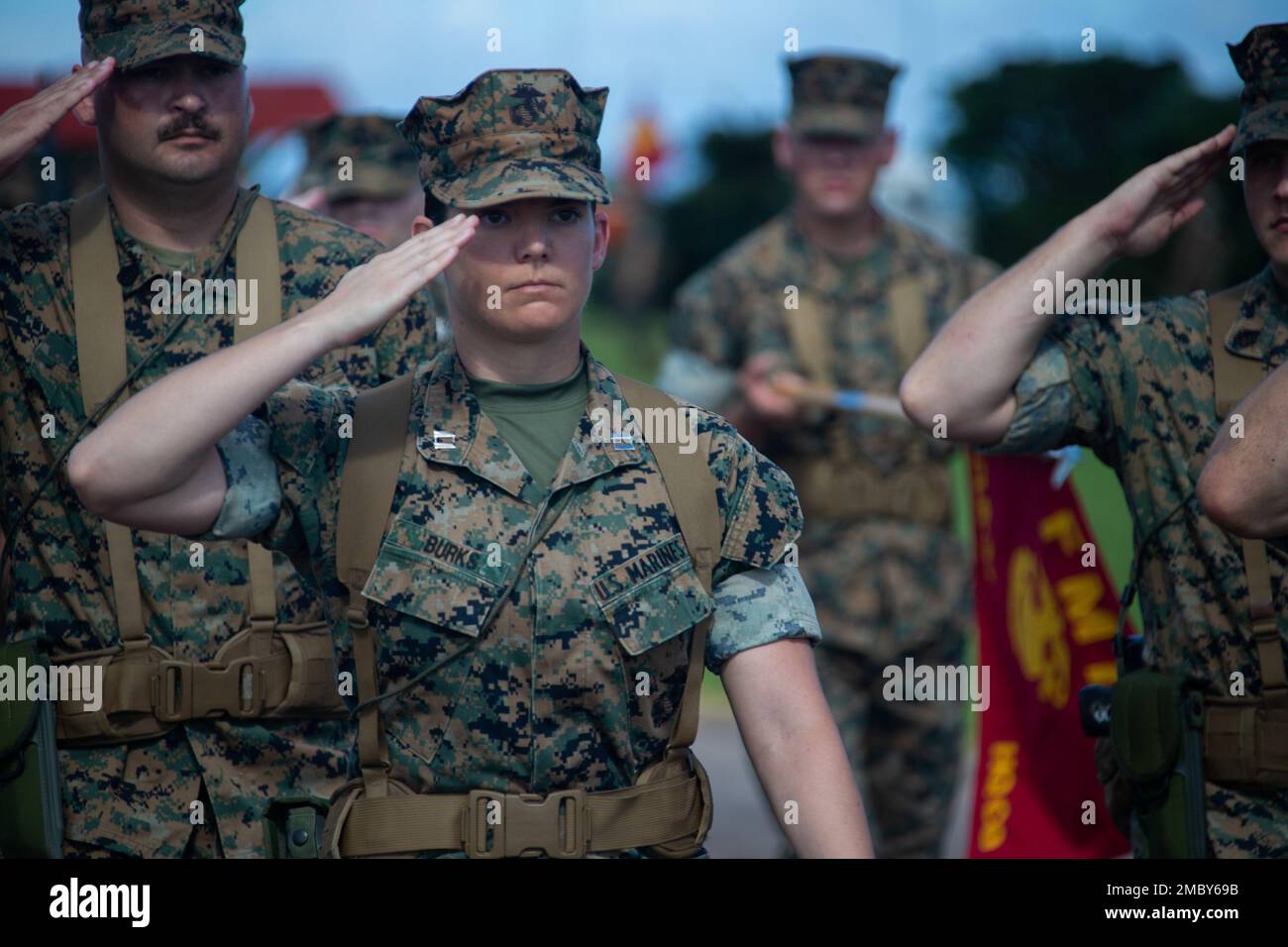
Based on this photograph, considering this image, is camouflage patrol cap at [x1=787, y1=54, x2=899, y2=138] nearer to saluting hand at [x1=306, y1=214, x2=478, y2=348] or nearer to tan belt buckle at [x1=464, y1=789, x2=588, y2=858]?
saluting hand at [x1=306, y1=214, x2=478, y2=348]

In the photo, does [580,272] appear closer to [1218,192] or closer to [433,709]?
[433,709]

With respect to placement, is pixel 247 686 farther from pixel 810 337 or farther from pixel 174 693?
pixel 810 337

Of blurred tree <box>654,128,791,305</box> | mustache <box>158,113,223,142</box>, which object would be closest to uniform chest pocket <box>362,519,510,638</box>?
mustache <box>158,113,223,142</box>

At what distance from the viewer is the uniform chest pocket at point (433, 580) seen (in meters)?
3.27

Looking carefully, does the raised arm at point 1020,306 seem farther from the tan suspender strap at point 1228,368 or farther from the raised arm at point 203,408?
the raised arm at point 203,408

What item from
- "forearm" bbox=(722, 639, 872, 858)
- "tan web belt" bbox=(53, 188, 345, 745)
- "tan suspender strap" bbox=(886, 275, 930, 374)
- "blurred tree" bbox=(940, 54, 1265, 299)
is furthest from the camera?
"blurred tree" bbox=(940, 54, 1265, 299)

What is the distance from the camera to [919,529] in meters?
6.91

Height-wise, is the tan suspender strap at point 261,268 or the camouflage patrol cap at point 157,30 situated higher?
the camouflage patrol cap at point 157,30

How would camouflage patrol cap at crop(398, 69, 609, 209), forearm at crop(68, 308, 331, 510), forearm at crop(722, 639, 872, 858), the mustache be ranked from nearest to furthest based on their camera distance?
forearm at crop(68, 308, 331, 510), forearm at crop(722, 639, 872, 858), camouflage patrol cap at crop(398, 69, 609, 209), the mustache

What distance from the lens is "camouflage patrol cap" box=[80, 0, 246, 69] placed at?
4234 mm

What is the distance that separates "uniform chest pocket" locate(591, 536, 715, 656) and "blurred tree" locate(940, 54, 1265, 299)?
583 inches

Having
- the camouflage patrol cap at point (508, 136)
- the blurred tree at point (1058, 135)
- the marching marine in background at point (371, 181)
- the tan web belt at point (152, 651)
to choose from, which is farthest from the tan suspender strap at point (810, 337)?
the blurred tree at point (1058, 135)

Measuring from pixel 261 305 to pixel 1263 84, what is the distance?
2280 mm

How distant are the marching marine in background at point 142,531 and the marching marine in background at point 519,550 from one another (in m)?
0.93
